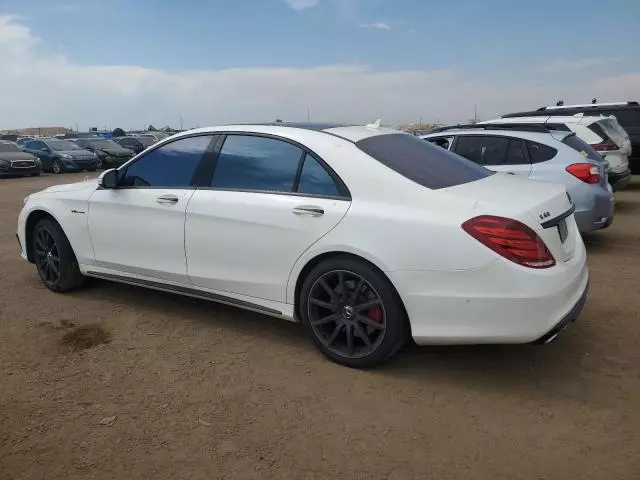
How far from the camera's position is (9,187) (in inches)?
691

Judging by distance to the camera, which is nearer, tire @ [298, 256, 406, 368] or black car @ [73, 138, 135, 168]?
tire @ [298, 256, 406, 368]

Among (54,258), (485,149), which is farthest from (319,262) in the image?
(485,149)

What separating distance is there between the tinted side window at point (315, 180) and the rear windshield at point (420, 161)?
31cm

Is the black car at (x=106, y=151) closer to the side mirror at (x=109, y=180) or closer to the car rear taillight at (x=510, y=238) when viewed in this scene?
the side mirror at (x=109, y=180)

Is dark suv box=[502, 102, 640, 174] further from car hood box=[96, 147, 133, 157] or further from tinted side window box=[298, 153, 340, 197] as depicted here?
car hood box=[96, 147, 133, 157]

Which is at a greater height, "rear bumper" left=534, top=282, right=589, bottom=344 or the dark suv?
the dark suv

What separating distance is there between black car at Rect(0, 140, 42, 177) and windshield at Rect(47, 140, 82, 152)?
199cm

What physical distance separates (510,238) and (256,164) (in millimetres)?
1859

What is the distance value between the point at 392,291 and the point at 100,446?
177 centimetres

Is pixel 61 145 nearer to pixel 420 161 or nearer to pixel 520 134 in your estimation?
pixel 520 134

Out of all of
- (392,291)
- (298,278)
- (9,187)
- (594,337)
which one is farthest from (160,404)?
(9,187)

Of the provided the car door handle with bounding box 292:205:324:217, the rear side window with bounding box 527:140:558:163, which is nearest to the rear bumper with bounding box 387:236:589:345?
the car door handle with bounding box 292:205:324:217

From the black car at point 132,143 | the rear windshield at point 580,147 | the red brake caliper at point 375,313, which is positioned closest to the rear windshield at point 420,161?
the red brake caliper at point 375,313

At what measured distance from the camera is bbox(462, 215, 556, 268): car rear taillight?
310 centimetres
